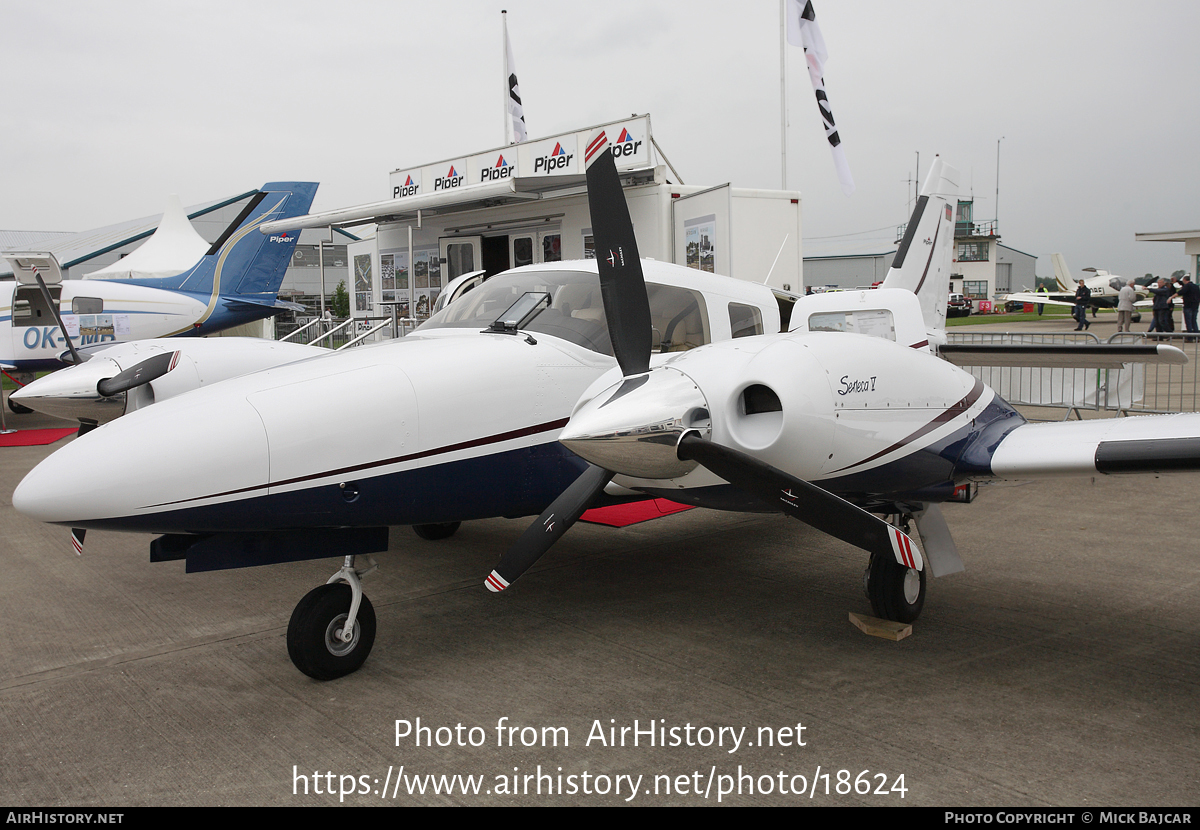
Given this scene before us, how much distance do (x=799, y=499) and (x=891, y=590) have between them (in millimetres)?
1346

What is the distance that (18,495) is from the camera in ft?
12.6

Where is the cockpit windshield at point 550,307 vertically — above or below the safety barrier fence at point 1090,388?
above

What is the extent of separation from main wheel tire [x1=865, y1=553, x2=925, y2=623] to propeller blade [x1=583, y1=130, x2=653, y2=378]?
6.29 feet

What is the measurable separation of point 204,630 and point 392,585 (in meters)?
1.35

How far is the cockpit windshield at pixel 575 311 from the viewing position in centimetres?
542

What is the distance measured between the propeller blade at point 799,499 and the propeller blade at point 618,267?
708 millimetres

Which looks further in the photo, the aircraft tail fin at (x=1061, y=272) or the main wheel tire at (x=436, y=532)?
the aircraft tail fin at (x=1061, y=272)

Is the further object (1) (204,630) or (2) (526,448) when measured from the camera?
(1) (204,630)

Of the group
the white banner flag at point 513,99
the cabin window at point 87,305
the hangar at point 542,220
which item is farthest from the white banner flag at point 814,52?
the cabin window at point 87,305

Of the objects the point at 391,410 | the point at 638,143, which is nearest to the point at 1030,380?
the point at 638,143

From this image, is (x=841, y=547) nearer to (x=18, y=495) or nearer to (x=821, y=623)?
(x=821, y=623)

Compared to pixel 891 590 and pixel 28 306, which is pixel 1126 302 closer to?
pixel 891 590

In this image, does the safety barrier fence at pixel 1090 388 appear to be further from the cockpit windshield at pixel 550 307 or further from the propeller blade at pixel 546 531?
the propeller blade at pixel 546 531
